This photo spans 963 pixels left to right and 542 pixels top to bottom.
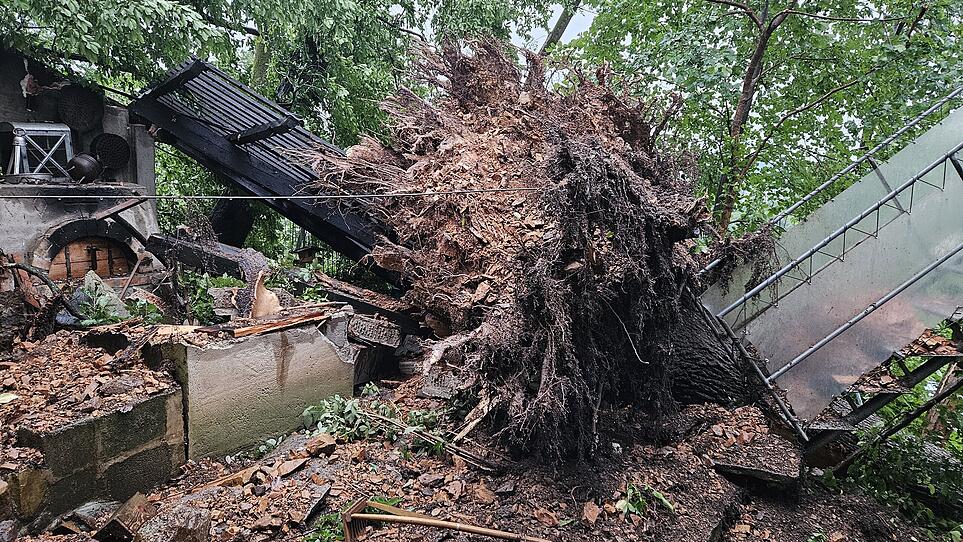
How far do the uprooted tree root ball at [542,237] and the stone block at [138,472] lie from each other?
7.09ft

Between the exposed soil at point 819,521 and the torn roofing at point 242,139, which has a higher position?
the torn roofing at point 242,139

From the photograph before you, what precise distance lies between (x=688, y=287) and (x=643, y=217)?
0.98 meters

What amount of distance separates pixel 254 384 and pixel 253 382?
19 millimetres

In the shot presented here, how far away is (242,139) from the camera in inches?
277

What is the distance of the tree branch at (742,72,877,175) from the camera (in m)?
6.23

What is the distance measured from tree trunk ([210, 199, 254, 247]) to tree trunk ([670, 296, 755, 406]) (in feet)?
23.1

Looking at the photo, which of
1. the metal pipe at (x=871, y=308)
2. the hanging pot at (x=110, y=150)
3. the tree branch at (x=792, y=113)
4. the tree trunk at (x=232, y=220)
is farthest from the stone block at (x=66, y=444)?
the tree branch at (x=792, y=113)

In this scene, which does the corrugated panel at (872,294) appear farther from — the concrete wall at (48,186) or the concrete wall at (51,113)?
the concrete wall at (51,113)

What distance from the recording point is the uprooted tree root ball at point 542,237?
11.4 ft

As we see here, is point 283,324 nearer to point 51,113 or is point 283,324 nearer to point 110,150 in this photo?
point 110,150

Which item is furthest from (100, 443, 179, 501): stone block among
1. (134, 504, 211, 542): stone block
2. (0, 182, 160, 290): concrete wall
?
(0, 182, 160, 290): concrete wall

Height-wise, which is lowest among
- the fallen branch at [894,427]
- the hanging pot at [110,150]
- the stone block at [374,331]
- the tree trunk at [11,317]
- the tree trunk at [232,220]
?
the fallen branch at [894,427]

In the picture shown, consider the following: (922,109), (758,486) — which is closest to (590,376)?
(758,486)

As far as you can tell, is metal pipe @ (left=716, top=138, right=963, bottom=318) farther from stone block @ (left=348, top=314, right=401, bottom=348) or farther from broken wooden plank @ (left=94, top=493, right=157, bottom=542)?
broken wooden plank @ (left=94, top=493, right=157, bottom=542)
